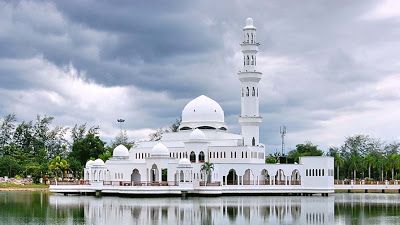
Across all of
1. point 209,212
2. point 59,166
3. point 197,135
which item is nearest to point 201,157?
point 197,135

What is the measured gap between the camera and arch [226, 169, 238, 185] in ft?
244

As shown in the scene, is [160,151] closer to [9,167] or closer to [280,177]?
[280,177]

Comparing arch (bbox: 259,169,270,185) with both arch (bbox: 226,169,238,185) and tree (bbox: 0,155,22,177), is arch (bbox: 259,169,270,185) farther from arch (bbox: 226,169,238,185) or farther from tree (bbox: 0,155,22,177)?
tree (bbox: 0,155,22,177)

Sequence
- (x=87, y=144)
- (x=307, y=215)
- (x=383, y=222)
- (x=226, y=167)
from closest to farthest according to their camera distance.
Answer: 1. (x=383, y=222)
2. (x=307, y=215)
3. (x=226, y=167)
4. (x=87, y=144)

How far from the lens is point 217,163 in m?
74.2

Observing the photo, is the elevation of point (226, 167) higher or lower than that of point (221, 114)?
lower

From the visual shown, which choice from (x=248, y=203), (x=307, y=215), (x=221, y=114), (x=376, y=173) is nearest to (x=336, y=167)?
(x=376, y=173)

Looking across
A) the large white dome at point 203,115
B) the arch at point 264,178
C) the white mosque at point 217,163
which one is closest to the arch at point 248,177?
the white mosque at point 217,163

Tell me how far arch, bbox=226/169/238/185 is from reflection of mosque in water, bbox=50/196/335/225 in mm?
14785

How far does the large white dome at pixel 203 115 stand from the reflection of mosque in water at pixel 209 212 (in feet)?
71.9

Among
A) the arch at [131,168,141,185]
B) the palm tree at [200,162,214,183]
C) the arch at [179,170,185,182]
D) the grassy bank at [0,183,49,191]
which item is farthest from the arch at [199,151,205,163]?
the grassy bank at [0,183,49,191]

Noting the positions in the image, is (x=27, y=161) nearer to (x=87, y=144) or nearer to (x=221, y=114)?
(x=87, y=144)

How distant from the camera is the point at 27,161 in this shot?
350ft

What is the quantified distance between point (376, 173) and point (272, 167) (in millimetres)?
32163
